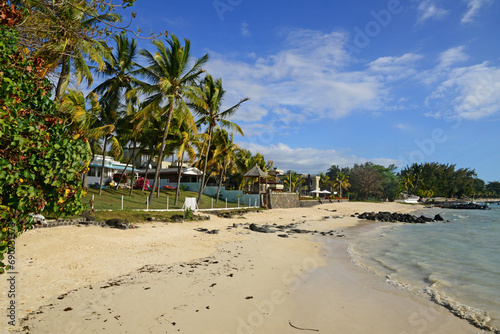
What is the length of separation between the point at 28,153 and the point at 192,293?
4911 mm

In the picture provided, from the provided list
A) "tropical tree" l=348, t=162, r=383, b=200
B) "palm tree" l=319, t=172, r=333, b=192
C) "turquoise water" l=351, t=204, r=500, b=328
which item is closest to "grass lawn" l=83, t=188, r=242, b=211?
"turquoise water" l=351, t=204, r=500, b=328

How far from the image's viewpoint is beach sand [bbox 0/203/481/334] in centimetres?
502

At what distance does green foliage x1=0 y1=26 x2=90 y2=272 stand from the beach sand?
3.10 meters

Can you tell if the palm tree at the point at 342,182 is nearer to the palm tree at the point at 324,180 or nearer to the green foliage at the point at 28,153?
the palm tree at the point at 324,180

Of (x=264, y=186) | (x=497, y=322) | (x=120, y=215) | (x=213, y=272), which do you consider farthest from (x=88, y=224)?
(x=264, y=186)

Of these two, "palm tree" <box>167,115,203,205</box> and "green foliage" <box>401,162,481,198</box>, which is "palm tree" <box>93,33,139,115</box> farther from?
"green foliage" <box>401,162,481,198</box>

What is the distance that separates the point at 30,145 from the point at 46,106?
528 mm

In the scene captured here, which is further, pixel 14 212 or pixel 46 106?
pixel 46 106

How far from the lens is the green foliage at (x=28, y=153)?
6.93ft

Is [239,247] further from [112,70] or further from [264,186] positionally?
[264,186]

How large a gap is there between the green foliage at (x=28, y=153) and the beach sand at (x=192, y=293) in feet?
10.2

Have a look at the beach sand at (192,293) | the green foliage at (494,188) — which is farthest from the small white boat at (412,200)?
the green foliage at (494,188)

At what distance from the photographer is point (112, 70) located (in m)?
26.3

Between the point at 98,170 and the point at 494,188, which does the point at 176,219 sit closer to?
the point at 98,170
